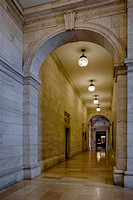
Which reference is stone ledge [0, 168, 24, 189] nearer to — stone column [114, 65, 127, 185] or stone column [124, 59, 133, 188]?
stone column [114, 65, 127, 185]

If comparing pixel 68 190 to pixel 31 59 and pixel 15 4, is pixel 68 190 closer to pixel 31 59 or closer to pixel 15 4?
pixel 31 59

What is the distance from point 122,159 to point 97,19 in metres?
3.82

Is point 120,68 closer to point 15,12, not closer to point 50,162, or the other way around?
point 15,12

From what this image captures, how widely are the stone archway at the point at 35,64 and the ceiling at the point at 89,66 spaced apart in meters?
1.88

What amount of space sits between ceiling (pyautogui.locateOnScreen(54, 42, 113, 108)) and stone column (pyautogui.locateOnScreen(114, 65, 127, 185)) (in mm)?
3104

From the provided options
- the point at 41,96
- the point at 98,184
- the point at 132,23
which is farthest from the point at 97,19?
the point at 98,184

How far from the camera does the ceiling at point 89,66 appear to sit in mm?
7871

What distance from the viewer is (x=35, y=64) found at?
19.5 feet

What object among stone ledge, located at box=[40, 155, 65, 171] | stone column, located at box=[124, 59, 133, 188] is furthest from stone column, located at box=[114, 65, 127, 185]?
stone ledge, located at box=[40, 155, 65, 171]

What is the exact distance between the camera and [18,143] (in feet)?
17.3

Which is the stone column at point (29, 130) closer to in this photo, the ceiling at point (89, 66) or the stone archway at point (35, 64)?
the stone archway at point (35, 64)

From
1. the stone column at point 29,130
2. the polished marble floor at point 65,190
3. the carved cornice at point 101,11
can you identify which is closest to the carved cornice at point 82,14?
the carved cornice at point 101,11

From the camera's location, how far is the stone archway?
530 centimetres

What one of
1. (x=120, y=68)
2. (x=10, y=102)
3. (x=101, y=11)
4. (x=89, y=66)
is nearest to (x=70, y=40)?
(x=101, y=11)
